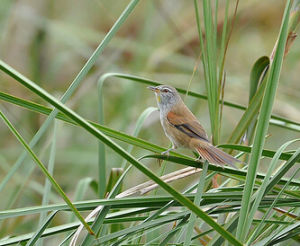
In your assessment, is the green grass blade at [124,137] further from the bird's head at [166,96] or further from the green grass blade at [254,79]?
the bird's head at [166,96]

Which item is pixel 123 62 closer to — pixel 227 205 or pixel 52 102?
pixel 227 205

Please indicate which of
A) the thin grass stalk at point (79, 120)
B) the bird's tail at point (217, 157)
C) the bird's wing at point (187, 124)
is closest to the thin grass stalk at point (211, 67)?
the bird's tail at point (217, 157)

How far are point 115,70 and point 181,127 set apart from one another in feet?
7.53

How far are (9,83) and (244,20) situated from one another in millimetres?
2608

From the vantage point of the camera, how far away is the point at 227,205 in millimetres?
1936

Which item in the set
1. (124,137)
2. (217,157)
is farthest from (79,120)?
(217,157)

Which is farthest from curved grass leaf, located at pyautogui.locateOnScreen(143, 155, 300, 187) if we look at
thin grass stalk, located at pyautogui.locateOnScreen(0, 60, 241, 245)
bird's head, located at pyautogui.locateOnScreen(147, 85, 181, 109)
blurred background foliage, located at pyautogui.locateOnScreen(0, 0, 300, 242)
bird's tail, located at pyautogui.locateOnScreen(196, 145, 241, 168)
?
blurred background foliage, located at pyautogui.locateOnScreen(0, 0, 300, 242)

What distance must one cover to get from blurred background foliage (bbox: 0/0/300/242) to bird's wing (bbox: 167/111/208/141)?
114 cm

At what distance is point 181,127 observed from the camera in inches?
117

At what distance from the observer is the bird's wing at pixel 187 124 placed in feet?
9.15

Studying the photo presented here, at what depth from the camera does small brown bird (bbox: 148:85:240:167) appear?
93.6 inches

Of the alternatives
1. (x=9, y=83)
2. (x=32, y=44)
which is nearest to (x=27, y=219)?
(x=9, y=83)

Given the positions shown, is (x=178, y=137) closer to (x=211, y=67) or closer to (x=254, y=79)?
(x=254, y=79)

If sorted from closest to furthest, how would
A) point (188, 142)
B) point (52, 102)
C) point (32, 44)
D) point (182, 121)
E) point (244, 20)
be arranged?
1. point (52, 102)
2. point (188, 142)
3. point (182, 121)
4. point (32, 44)
5. point (244, 20)
